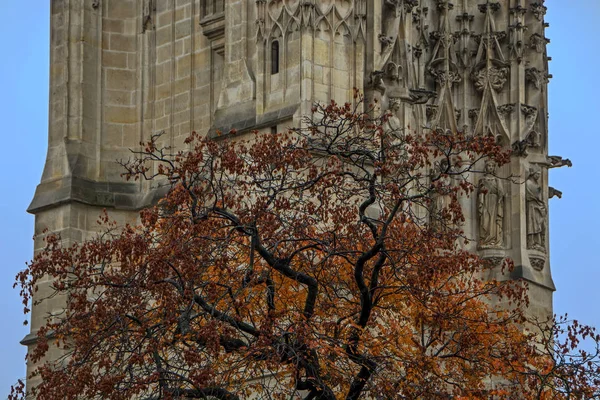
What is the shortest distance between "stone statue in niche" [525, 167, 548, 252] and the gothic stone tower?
2cm

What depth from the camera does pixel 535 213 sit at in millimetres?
34281

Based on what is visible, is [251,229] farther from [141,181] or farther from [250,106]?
[141,181]

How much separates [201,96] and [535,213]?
21.4 ft

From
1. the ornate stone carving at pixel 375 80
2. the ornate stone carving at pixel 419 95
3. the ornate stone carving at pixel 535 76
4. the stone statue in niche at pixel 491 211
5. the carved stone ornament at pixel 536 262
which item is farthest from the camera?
the ornate stone carving at pixel 535 76

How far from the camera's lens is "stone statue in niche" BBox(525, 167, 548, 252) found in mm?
34125

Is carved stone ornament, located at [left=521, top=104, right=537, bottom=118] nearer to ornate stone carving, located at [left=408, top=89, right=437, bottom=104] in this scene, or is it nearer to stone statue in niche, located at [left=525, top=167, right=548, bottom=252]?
stone statue in niche, located at [left=525, top=167, right=548, bottom=252]

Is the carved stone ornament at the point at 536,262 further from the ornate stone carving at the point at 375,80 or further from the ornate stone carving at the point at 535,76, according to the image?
the ornate stone carving at the point at 375,80

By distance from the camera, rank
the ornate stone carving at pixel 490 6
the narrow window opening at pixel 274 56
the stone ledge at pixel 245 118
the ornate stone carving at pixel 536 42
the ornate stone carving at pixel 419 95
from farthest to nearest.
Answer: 1. the ornate stone carving at pixel 536 42
2. the ornate stone carving at pixel 490 6
3. the ornate stone carving at pixel 419 95
4. the narrow window opening at pixel 274 56
5. the stone ledge at pixel 245 118

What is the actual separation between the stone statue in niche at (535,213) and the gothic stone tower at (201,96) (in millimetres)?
24

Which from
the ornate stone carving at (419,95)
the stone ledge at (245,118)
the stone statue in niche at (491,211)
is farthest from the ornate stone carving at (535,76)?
the stone ledge at (245,118)

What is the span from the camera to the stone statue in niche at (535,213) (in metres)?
34.1

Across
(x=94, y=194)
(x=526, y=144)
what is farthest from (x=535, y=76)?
(x=94, y=194)

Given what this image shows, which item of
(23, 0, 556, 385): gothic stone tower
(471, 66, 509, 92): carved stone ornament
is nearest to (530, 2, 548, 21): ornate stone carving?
(23, 0, 556, 385): gothic stone tower

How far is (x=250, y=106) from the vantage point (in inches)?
1217
